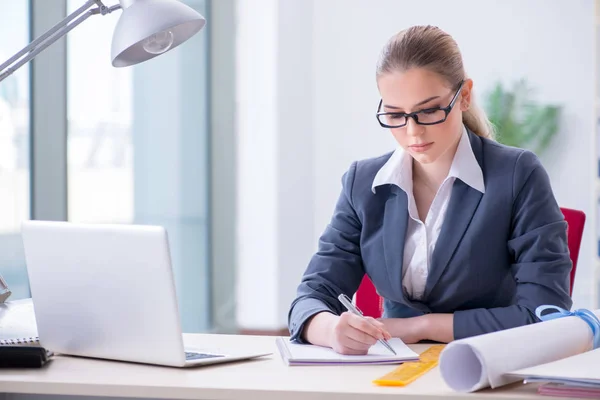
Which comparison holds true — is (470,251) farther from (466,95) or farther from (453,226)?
(466,95)

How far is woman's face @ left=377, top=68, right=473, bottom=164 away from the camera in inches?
64.1

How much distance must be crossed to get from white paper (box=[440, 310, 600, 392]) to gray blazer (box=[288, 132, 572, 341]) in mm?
328

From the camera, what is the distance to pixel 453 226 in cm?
171

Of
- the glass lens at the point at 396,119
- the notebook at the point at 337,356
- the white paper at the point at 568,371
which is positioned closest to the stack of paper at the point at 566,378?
the white paper at the point at 568,371

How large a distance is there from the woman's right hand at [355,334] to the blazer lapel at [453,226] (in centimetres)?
34

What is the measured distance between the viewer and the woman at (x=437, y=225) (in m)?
1.60

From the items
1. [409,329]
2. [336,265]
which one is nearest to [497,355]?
[409,329]

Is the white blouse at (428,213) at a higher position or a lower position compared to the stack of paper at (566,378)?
higher

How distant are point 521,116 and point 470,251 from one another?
4.18 metres

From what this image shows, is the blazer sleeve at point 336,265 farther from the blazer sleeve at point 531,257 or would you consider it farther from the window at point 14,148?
the window at point 14,148

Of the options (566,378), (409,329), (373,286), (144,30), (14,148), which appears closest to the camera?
(566,378)

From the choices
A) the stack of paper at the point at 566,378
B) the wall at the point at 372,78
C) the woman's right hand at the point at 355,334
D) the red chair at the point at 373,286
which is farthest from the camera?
the wall at the point at 372,78

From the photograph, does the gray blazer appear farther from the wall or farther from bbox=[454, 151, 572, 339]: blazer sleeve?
the wall

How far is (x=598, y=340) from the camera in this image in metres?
1.35
